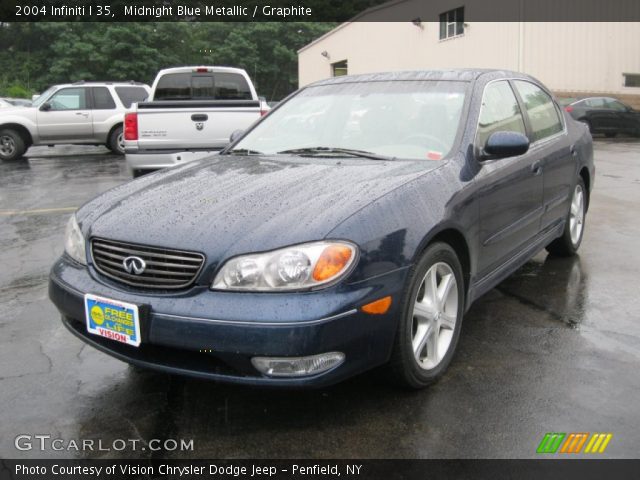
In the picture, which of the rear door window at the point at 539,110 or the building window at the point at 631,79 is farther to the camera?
the building window at the point at 631,79

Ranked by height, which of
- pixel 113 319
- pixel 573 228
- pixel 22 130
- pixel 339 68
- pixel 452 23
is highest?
pixel 452 23

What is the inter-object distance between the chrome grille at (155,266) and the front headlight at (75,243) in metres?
0.23

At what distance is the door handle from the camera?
4.13 m

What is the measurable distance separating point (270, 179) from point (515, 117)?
1.90m

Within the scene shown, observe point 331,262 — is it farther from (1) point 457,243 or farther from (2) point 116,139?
(2) point 116,139

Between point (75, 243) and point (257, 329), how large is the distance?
1211 millimetres

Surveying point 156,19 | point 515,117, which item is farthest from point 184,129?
point 156,19

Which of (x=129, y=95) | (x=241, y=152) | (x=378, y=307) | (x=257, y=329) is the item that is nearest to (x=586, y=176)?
(x=241, y=152)

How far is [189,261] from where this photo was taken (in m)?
2.61

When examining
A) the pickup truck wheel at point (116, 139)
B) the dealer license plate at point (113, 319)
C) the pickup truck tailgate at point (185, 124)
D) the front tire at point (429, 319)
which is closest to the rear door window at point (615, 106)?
the pickup truck wheel at point (116, 139)

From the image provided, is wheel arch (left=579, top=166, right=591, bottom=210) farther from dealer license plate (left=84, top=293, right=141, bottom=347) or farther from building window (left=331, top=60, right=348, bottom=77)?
building window (left=331, top=60, right=348, bottom=77)

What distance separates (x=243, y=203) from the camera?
2.91m

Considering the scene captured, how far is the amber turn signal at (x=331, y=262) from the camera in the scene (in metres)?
2.51

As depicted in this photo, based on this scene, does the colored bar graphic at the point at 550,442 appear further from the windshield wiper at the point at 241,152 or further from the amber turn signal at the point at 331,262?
the windshield wiper at the point at 241,152
